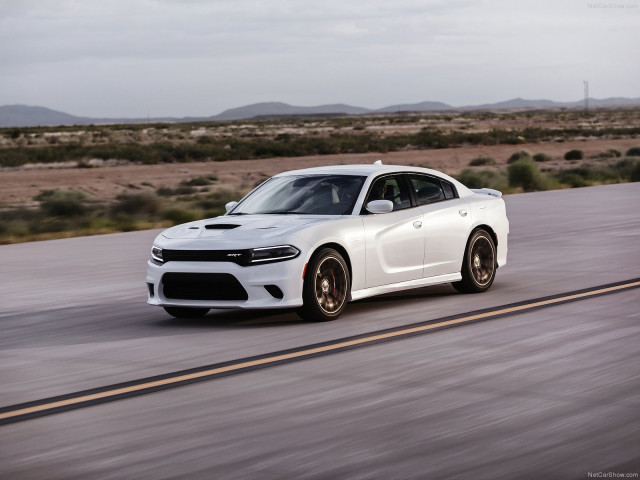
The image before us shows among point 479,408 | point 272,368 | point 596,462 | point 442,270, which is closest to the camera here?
point 596,462

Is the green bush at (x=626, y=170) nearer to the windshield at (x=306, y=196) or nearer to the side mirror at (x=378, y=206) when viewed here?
the windshield at (x=306, y=196)

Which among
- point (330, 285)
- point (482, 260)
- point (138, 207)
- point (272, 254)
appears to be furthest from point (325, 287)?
point (138, 207)

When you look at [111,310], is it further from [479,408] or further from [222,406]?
[479,408]

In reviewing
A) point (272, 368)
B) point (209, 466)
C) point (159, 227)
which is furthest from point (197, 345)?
point (159, 227)

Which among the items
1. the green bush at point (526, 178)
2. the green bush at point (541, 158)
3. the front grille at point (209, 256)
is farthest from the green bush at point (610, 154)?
the front grille at point (209, 256)

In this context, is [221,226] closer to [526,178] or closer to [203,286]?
[203,286]

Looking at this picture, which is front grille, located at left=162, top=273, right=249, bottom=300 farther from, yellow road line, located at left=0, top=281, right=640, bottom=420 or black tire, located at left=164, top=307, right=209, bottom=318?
yellow road line, located at left=0, top=281, right=640, bottom=420

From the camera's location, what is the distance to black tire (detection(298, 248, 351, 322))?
1108cm

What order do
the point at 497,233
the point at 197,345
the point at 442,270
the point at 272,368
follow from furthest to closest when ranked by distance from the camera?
the point at 497,233 → the point at 442,270 → the point at 197,345 → the point at 272,368

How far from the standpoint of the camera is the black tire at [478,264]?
13031 millimetres

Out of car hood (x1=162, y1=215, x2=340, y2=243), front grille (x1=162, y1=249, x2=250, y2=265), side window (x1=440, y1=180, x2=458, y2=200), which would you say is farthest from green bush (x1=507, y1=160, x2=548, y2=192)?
front grille (x1=162, y1=249, x2=250, y2=265)

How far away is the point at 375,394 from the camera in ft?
26.2

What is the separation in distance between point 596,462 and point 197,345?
467 cm

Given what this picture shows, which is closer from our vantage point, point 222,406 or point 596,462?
point 596,462
